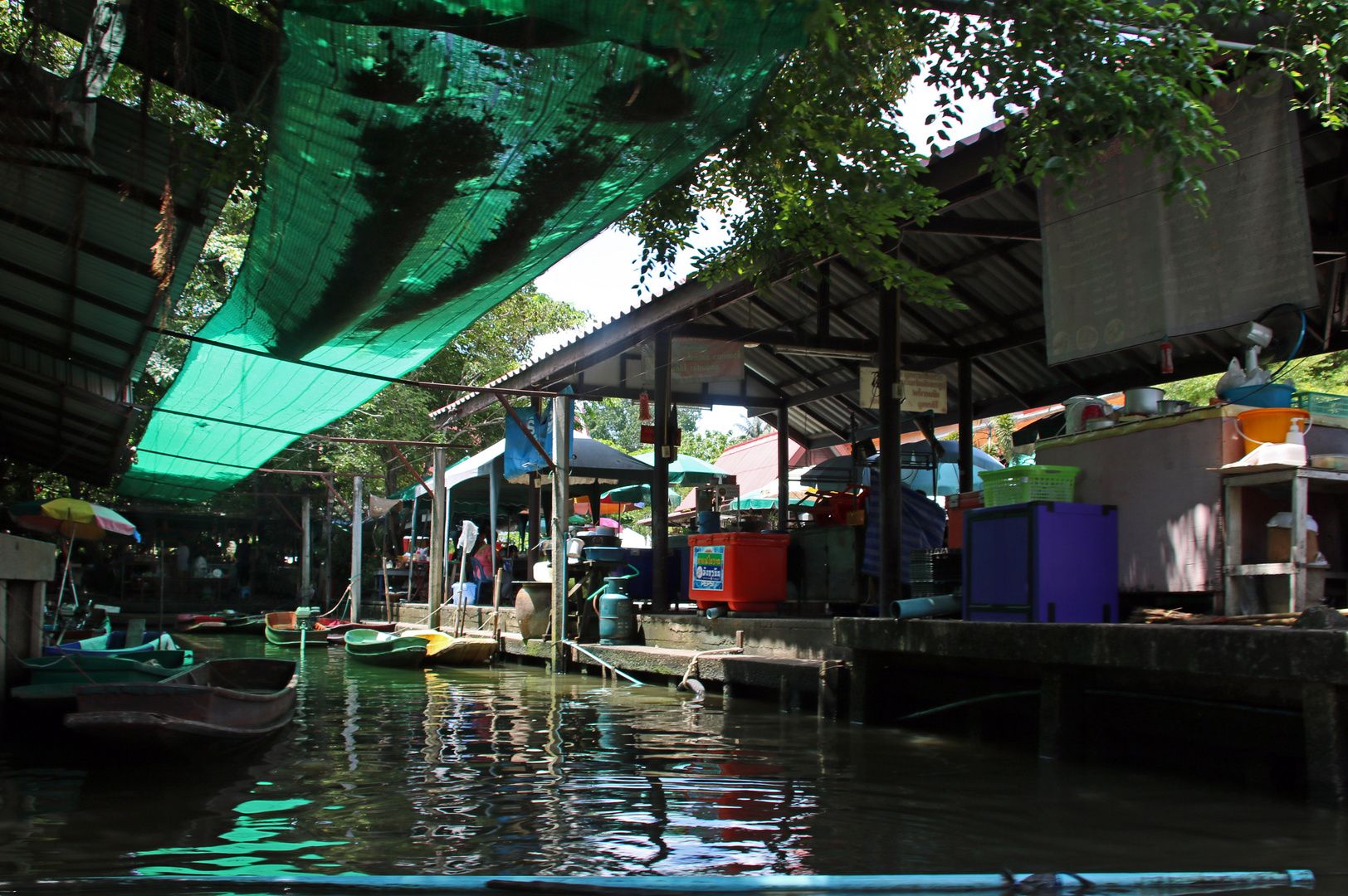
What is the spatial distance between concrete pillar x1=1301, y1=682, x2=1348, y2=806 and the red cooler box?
21.0 ft

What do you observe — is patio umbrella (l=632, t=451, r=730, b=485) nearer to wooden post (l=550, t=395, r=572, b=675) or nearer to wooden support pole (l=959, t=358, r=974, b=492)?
wooden post (l=550, t=395, r=572, b=675)

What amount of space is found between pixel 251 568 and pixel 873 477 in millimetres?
19877

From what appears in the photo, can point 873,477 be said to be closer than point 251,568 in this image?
Yes

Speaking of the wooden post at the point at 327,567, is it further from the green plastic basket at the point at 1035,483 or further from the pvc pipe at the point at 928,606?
the green plastic basket at the point at 1035,483

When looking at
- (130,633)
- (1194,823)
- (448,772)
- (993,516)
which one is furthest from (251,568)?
(1194,823)

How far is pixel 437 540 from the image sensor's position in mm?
17391

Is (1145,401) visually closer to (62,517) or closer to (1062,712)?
(1062,712)

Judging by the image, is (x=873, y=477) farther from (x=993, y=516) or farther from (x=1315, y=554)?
(x=1315, y=554)

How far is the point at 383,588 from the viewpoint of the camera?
22.1 metres

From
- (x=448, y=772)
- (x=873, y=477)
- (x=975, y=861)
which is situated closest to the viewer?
(x=975, y=861)

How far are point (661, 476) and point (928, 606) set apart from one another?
5.46 m

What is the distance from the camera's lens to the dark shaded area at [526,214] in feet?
14.0

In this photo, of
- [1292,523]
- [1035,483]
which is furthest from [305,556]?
[1292,523]

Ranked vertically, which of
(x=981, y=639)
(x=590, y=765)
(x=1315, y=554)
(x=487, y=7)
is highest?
(x=487, y=7)
